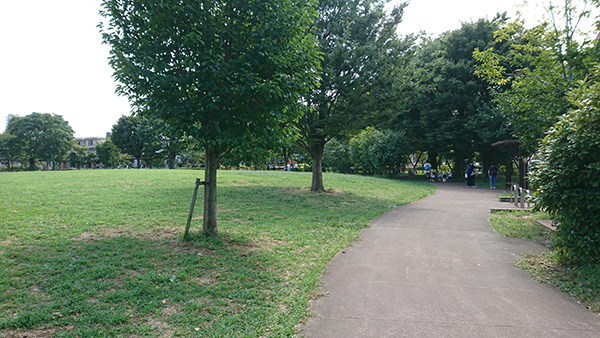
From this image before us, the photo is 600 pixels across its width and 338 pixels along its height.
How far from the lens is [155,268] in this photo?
5086 mm

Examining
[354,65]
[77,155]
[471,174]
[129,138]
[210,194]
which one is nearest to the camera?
[210,194]

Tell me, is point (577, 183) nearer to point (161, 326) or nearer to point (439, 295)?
point (439, 295)

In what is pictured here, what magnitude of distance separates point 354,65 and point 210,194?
9694 millimetres

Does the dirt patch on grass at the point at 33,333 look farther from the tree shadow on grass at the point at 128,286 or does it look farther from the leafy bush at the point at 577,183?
the leafy bush at the point at 577,183

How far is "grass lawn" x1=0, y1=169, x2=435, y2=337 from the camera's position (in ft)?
11.5

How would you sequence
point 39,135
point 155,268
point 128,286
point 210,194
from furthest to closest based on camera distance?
point 39,135
point 210,194
point 155,268
point 128,286

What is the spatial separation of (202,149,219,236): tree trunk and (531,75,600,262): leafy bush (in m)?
5.65

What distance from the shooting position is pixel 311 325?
3613 mm

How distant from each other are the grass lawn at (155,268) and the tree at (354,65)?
17.5 ft

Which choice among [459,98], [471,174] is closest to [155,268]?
[471,174]

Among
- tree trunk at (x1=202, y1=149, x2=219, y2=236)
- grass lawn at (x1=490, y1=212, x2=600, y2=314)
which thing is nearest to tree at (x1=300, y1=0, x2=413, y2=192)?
tree trunk at (x1=202, y1=149, x2=219, y2=236)

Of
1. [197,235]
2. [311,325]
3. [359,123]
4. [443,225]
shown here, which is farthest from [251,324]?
[359,123]

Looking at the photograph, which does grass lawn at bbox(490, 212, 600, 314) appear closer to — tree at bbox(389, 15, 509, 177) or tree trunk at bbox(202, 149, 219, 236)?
tree trunk at bbox(202, 149, 219, 236)

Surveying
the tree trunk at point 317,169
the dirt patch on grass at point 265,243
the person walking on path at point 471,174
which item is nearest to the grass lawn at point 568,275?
the dirt patch on grass at point 265,243
